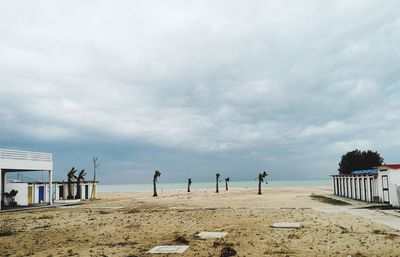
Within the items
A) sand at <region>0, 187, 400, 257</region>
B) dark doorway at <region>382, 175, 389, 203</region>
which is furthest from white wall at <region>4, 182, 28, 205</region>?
dark doorway at <region>382, 175, 389, 203</region>

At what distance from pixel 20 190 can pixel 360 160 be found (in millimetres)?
52142

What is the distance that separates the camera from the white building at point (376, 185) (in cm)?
3224

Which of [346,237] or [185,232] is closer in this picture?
[346,237]

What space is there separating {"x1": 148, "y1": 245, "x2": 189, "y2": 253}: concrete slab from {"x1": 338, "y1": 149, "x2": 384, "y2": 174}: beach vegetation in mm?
58652

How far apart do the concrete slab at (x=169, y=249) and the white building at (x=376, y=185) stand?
70.9ft

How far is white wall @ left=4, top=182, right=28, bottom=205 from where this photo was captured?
45781 mm

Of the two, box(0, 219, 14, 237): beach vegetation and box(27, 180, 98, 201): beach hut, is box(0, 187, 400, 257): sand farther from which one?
box(27, 180, 98, 201): beach hut

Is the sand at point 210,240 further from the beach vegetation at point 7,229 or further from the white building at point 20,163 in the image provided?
the white building at point 20,163

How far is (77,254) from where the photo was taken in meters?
14.4

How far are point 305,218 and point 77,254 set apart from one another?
568 inches

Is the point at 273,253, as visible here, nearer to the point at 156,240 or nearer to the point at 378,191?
the point at 156,240

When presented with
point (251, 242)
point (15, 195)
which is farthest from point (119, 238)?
point (15, 195)

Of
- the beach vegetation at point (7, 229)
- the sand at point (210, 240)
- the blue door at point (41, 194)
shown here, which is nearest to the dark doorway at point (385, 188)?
the sand at point (210, 240)

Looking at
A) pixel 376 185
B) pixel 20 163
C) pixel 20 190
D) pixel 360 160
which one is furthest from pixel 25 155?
pixel 360 160
